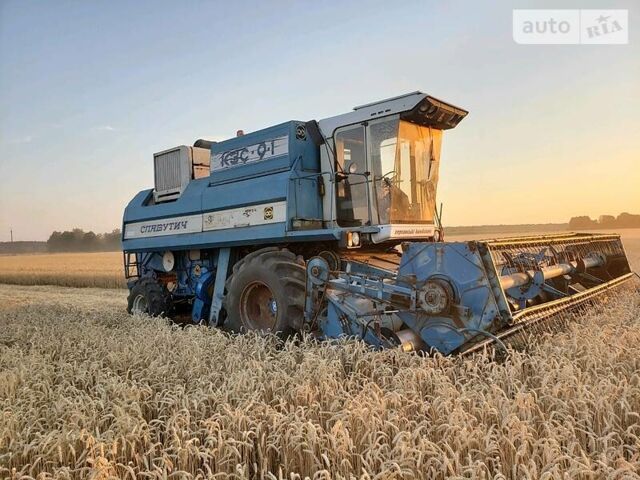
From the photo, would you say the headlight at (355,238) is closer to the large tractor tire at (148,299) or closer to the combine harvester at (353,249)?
the combine harvester at (353,249)

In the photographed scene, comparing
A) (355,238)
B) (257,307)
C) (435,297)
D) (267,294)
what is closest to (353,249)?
(355,238)

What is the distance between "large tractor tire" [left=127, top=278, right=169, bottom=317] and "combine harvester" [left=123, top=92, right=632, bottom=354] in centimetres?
2

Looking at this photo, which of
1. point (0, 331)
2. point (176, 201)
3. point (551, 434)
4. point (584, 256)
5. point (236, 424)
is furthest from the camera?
point (176, 201)

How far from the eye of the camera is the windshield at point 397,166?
595 cm

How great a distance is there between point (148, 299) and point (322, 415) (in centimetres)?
622

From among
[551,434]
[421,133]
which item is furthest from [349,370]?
[421,133]

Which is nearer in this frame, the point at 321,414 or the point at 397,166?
the point at 321,414

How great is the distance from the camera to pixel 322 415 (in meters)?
3.03

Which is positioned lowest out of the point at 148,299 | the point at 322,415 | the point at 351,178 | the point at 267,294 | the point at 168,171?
the point at 322,415

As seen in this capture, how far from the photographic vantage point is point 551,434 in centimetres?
245

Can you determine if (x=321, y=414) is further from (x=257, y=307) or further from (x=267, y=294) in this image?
(x=257, y=307)

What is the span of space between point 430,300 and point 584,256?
3.56 metres

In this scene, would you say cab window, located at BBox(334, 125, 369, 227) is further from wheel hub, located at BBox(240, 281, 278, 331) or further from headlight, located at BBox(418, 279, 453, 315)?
headlight, located at BBox(418, 279, 453, 315)

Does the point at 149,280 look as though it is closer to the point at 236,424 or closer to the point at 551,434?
the point at 236,424
